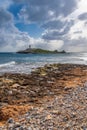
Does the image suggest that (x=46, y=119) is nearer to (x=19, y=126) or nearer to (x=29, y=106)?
(x=19, y=126)

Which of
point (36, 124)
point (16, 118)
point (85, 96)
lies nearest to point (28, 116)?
point (16, 118)

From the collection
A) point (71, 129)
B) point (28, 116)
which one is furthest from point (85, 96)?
point (71, 129)

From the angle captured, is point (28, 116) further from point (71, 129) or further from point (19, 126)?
point (71, 129)

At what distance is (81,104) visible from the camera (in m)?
13.0

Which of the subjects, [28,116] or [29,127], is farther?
[28,116]

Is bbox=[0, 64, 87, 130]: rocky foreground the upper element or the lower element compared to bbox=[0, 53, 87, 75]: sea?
upper

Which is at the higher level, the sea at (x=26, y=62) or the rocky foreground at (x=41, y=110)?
the rocky foreground at (x=41, y=110)

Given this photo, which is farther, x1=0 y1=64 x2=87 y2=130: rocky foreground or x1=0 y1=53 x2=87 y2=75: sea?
x1=0 y1=53 x2=87 y2=75: sea

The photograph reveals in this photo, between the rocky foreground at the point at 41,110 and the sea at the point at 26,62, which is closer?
the rocky foreground at the point at 41,110

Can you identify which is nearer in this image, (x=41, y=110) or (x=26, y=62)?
(x=41, y=110)

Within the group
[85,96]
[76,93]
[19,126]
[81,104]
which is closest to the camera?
[19,126]

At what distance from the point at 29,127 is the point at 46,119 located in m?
0.99

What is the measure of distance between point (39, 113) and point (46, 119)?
110 centimetres

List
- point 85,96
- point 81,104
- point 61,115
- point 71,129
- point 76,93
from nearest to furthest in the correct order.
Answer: point 71,129, point 61,115, point 81,104, point 85,96, point 76,93
